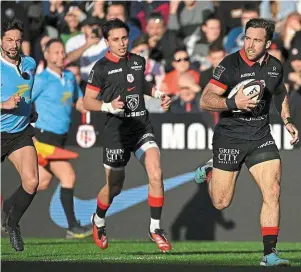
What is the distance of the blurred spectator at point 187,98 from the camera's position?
54.6ft

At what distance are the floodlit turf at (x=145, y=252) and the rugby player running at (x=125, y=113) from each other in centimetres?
63

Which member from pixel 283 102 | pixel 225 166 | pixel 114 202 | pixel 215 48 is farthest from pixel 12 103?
pixel 215 48

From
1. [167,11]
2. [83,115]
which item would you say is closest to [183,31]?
[167,11]

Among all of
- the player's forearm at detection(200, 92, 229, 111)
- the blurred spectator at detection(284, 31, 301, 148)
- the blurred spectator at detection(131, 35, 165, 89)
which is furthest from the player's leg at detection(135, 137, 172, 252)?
the blurred spectator at detection(131, 35, 165, 89)

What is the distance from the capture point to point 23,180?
1241 cm

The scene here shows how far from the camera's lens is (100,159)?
53.0 feet

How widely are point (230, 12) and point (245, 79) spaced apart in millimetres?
7797

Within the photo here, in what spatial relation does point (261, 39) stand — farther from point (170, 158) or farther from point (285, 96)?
point (170, 158)

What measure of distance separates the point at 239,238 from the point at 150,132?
3205 mm

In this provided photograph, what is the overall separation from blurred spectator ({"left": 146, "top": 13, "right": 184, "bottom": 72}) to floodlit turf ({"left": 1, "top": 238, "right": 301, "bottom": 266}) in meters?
3.91

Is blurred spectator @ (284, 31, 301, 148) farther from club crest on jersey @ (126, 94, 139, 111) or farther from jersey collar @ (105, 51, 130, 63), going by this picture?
jersey collar @ (105, 51, 130, 63)

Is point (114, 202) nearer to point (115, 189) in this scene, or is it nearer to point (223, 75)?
point (115, 189)

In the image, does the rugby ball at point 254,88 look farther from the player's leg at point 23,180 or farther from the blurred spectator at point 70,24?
the blurred spectator at point 70,24

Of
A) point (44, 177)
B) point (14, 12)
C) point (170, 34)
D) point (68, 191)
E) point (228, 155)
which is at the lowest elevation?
point (68, 191)
